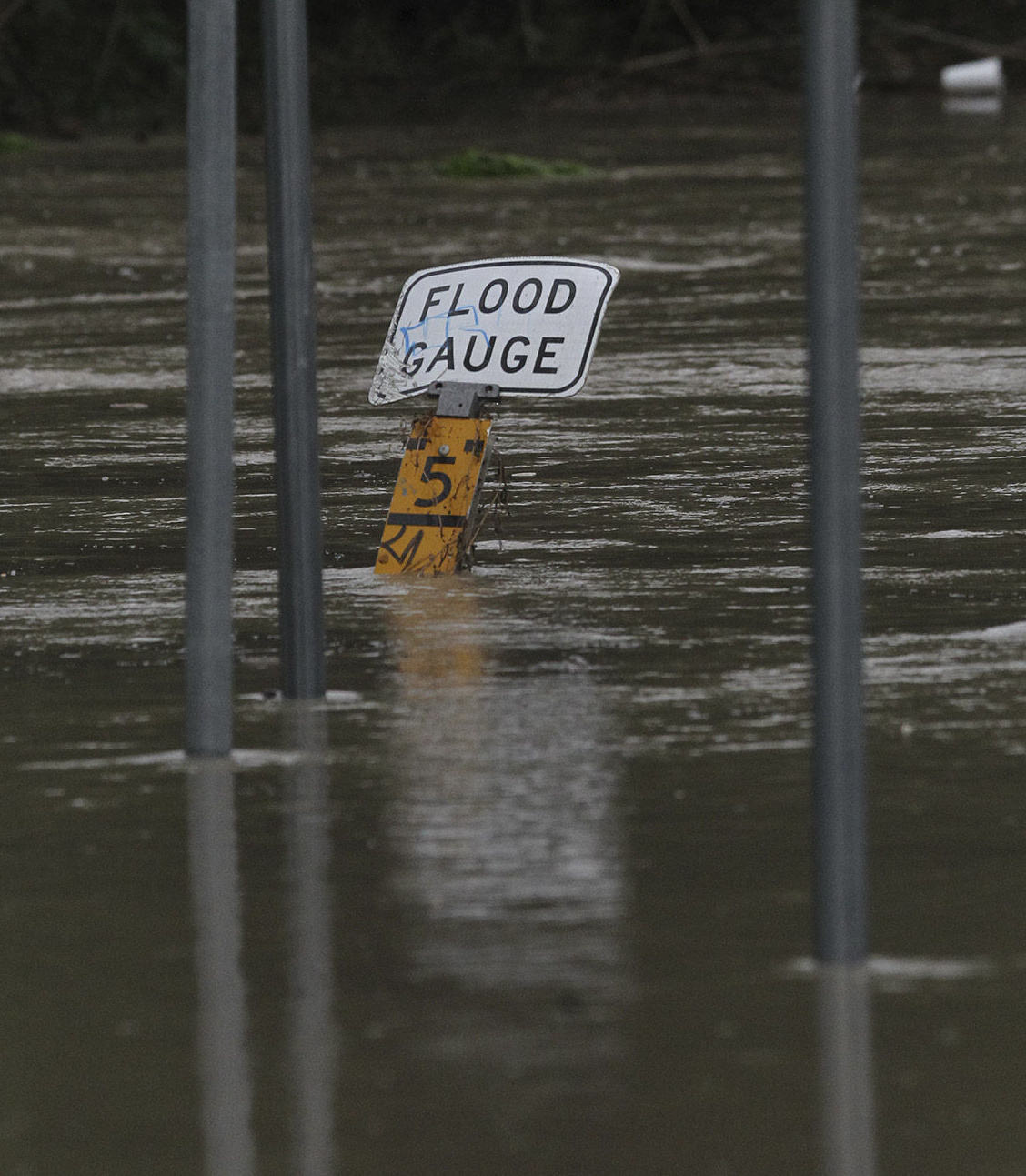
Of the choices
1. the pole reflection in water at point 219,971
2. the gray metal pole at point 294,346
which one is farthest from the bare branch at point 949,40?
the pole reflection in water at point 219,971

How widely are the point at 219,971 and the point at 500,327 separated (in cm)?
473

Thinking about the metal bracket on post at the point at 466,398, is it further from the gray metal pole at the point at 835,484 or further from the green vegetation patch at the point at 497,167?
the green vegetation patch at the point at 497,167

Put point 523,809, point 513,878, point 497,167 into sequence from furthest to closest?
1. point 497,167
2. point 523,809
3. point 513,878

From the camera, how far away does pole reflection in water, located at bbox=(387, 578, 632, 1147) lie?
4746mm

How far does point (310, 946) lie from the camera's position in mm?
5387

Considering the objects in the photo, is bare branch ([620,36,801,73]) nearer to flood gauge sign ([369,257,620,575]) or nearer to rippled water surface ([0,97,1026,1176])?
rippled water surface ([0,97,1026,1176])

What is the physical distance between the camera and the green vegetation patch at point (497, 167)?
30.9m

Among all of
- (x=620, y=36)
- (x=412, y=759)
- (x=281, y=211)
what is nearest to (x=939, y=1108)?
(x=412, y=759)

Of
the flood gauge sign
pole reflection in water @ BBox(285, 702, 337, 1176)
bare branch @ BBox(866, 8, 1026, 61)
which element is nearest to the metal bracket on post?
the flood gauge sign

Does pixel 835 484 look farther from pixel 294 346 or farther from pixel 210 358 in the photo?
pixel 294 346

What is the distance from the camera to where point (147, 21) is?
42531 mm

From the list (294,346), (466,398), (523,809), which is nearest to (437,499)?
(466,398)

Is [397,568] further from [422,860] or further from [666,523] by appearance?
[422,860]

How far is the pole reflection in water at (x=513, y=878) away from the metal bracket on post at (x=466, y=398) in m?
1.47
